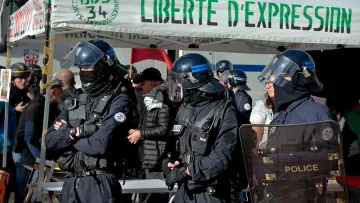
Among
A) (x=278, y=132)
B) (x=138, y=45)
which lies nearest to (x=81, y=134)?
(x=278, y=132)

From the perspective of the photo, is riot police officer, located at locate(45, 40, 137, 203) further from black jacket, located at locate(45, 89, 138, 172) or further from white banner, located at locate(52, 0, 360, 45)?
white banner, located at locate(52, 0, 360, 45)

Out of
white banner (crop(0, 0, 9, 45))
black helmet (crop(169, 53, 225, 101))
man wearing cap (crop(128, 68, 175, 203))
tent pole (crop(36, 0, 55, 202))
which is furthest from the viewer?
white banner (crop(0, 0, 9, 45))

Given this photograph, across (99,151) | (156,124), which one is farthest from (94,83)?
(156,124)

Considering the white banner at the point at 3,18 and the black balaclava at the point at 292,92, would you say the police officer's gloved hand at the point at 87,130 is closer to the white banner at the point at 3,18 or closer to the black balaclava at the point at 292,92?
the black balaclava at the point at 292,92

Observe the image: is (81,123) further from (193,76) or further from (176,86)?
(193,76)

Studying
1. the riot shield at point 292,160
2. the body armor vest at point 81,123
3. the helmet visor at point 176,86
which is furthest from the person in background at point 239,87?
the riot shield at point 292,160

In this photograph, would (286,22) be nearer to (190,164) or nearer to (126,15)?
(126,15)

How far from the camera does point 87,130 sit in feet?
16.4

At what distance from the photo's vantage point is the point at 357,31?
23.4 feet

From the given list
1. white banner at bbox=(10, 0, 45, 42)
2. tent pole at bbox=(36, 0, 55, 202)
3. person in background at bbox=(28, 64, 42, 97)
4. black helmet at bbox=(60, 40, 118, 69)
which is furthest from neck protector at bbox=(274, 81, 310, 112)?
person in background at bbox=(28, 64, 42, 97)

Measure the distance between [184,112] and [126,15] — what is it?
1974mm

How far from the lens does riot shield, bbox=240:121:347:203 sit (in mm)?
2881

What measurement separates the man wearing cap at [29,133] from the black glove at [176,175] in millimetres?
3322

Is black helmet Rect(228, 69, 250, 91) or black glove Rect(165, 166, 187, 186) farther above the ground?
black helmet Rect(228, 69, 250, 91)
